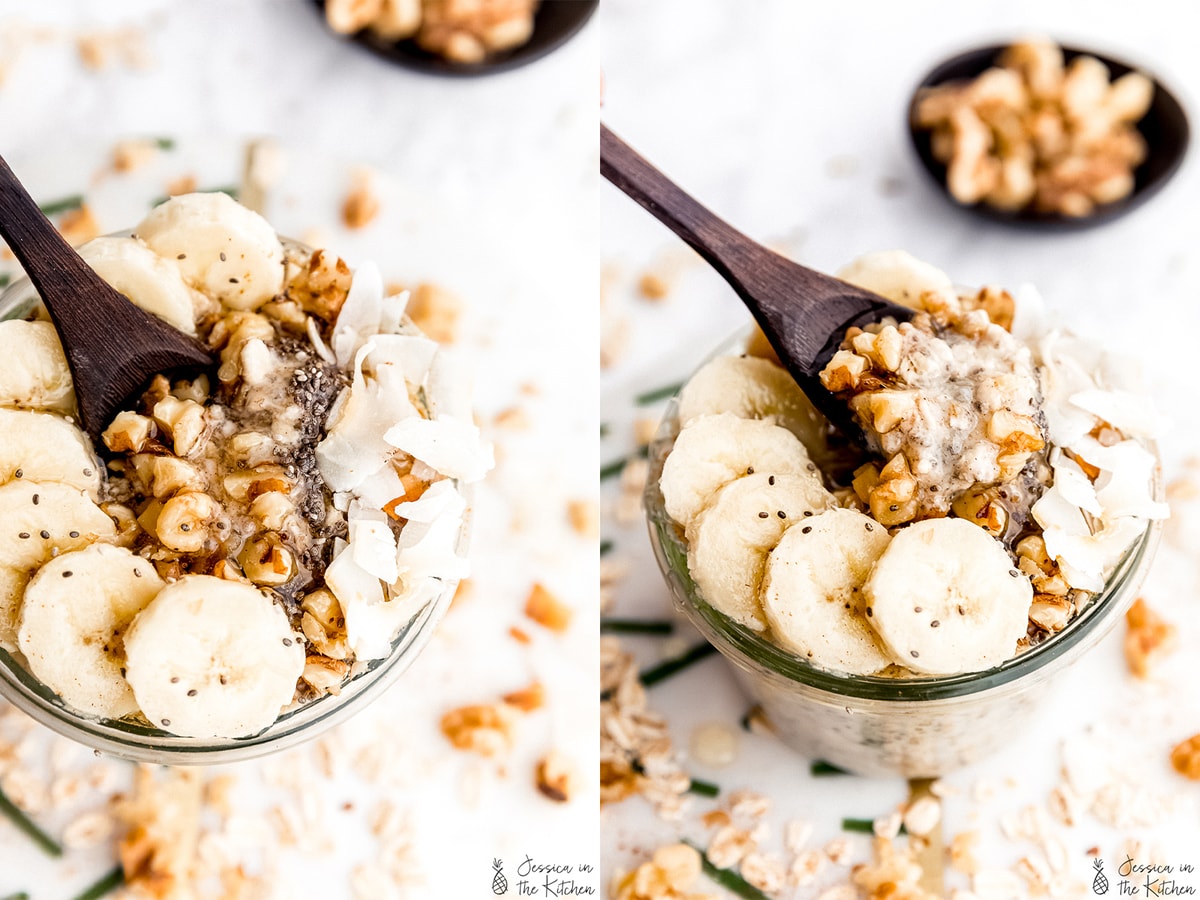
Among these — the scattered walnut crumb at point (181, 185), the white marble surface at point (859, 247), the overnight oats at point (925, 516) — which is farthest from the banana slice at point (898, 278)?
the scattered walnut crumb at point (181, 185)

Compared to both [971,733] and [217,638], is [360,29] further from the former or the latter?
[971,733]

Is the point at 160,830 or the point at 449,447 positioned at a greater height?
the point at 449,447

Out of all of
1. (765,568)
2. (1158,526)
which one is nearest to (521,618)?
(765,568)

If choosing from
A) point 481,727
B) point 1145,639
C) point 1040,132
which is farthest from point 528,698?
point 1040,132

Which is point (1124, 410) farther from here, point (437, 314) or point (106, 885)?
point (106, 885)

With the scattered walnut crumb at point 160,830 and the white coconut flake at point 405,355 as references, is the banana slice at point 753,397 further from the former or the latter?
the scattered walnut crumb at point 160,830

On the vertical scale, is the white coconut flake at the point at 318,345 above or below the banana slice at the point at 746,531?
above
